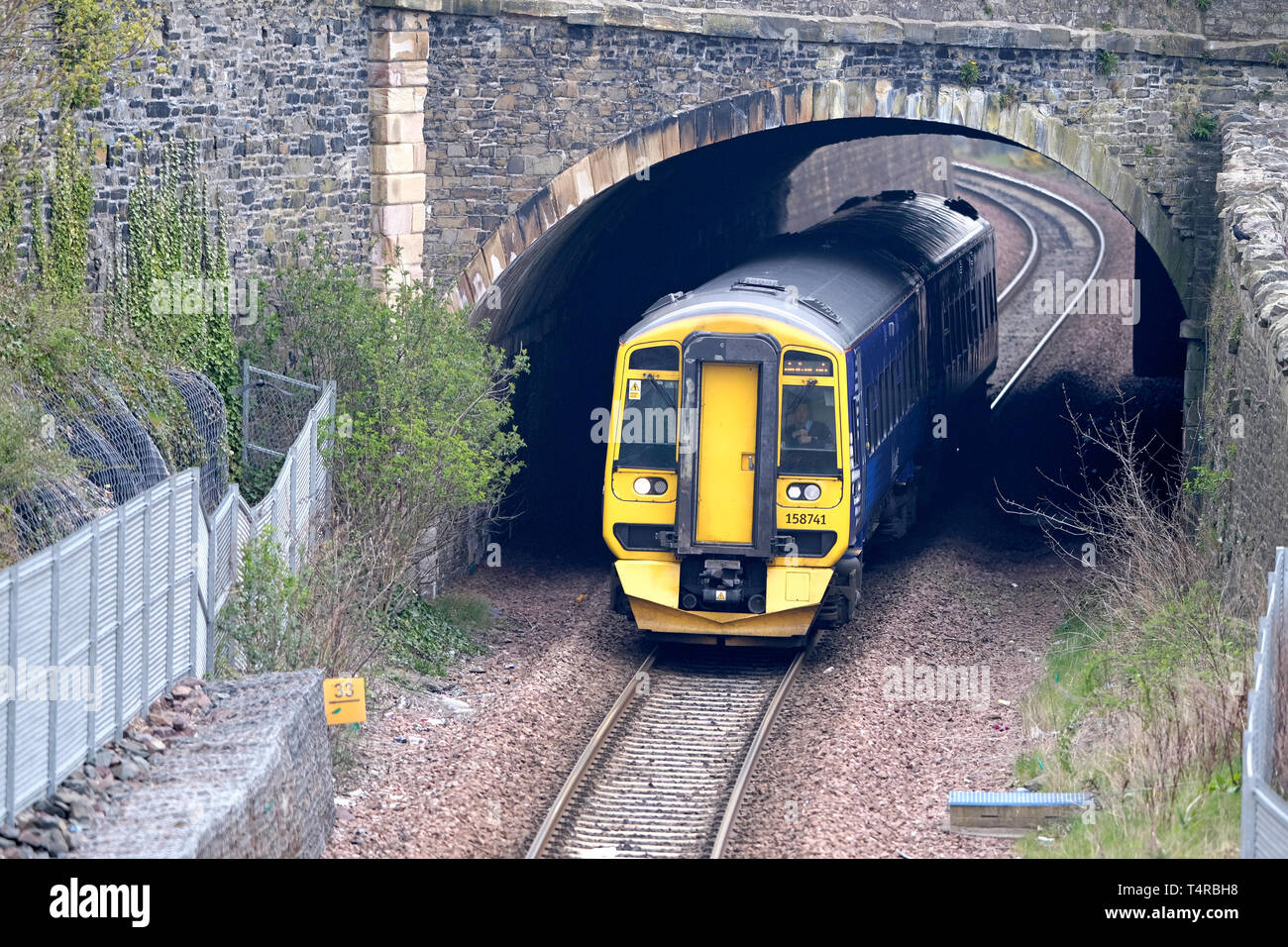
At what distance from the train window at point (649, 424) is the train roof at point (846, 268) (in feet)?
1.55

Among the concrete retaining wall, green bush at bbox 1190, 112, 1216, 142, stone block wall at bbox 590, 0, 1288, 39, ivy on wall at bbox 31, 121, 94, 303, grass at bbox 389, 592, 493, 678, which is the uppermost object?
stone block wall at bbox 590, 0, 1288, 39

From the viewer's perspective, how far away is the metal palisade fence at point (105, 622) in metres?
7.89

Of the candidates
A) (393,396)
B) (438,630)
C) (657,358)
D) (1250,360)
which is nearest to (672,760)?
(657,358)

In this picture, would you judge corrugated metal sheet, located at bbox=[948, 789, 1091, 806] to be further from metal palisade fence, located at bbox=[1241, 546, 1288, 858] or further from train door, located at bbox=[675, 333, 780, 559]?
train door, located at bbox=[675, 333, 780, 559]

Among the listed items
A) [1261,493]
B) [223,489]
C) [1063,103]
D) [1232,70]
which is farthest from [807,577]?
[1232,70]

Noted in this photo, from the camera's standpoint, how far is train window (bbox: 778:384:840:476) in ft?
45.7

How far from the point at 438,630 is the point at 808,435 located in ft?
12.6

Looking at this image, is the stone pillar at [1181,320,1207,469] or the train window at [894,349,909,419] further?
the stone pillar at [1181,320,1207,469]

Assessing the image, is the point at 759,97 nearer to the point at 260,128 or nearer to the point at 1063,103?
the point at 1063,103

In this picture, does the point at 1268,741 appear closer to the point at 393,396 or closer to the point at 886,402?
the point at 886,402

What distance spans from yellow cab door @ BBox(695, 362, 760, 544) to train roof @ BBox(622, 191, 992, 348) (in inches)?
23.0

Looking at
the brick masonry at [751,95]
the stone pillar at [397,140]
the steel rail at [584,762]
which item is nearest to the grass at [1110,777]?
the steel rail at [584,762]

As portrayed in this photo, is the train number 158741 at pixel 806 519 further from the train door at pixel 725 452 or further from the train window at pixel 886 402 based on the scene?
the train window at pixel 886 402

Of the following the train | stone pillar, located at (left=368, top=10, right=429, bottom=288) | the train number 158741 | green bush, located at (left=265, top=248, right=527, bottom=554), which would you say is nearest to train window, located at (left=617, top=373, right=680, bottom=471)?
the train
